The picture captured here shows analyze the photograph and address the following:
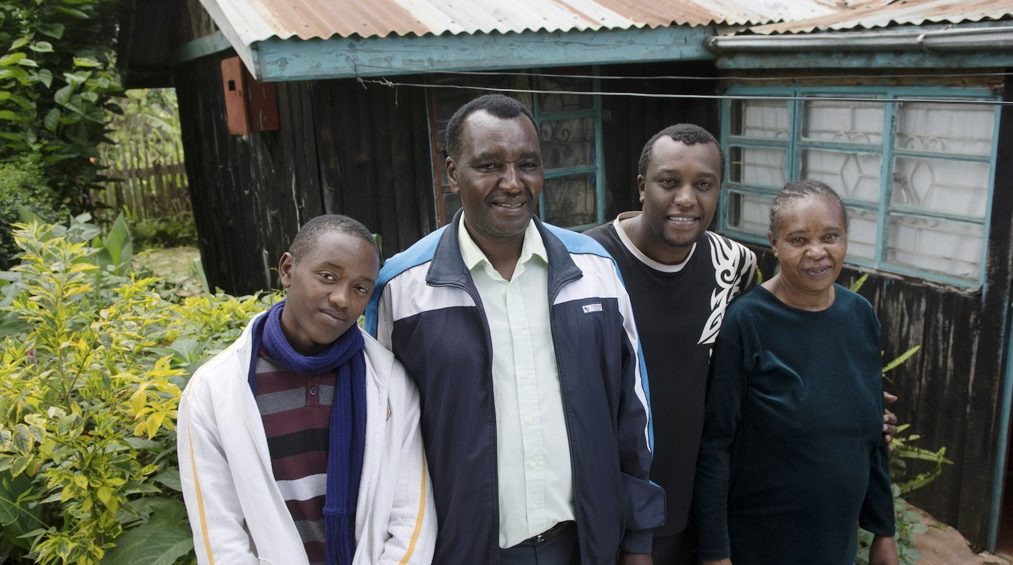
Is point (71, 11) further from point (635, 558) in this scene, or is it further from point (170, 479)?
point (635, 558)

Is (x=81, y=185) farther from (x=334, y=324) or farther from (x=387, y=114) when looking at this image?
(x=334, y=324)

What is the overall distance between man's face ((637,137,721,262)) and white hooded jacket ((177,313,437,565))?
94cm

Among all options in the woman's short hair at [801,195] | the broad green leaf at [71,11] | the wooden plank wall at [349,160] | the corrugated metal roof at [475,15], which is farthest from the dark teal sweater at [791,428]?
the broad green leaf at [71,11]

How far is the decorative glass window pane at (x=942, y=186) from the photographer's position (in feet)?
14.5

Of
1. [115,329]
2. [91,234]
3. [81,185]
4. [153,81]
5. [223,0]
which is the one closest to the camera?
Result: [115,329]

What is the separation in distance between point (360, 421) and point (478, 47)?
3.16 meters

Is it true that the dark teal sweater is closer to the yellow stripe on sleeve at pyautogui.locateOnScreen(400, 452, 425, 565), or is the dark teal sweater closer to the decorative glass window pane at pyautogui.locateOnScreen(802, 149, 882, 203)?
the yellow stripe on sleeve at pyautogui.locateOnScreen(400, 452, 425, 565)

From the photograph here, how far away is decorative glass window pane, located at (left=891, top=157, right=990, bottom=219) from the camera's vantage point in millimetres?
4430

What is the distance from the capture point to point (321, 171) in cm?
518

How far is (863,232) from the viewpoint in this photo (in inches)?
203

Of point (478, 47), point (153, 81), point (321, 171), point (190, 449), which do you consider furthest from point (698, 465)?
point (153, 81)

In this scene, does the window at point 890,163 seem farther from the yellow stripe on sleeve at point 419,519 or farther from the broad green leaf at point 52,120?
the broad green leaf at point 52,120

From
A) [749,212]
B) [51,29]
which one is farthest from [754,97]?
[51,29]

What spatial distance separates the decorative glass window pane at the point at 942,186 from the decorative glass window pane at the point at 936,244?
0.27ft
